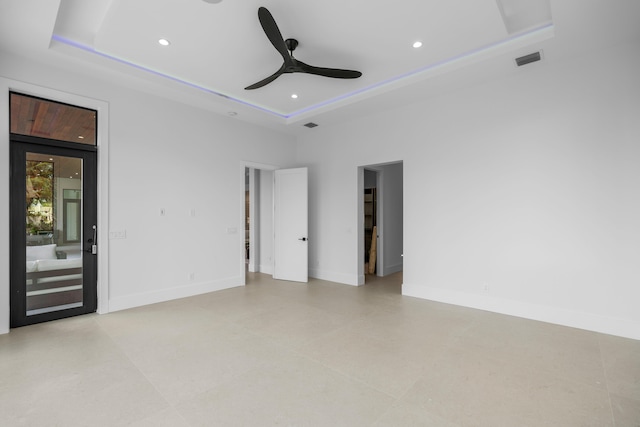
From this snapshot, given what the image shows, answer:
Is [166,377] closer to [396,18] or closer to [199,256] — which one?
[199,256]

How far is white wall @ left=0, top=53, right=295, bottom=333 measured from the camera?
401 centimetres

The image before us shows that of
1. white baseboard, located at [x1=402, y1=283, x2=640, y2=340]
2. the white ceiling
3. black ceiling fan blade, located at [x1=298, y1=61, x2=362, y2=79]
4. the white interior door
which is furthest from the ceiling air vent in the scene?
the white interior door

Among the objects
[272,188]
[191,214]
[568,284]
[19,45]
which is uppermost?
[19,45]

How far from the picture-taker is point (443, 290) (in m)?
4.75

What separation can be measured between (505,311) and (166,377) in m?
4.12

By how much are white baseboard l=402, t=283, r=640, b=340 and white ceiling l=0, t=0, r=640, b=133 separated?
10.1 feet

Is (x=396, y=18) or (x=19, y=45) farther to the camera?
(x=19, y=45)

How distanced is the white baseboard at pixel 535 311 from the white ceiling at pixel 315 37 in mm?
3073

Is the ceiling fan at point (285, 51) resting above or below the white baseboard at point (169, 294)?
→ above

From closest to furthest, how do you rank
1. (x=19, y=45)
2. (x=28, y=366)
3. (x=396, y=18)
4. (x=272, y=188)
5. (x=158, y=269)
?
(x=28, y=366)
(x=396, y=18)
(x=19, y=45)
(x=158, y=269)
(x=272, y=188)

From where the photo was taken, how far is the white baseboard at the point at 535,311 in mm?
3408

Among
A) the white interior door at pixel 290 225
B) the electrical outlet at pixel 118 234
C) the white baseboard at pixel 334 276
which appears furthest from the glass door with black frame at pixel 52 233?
the white baseboard at pixel 334 276

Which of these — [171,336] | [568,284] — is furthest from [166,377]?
[568,284]

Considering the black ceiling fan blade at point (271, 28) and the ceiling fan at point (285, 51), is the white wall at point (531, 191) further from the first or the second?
the black ceiling fan blade at point (271, 28)
